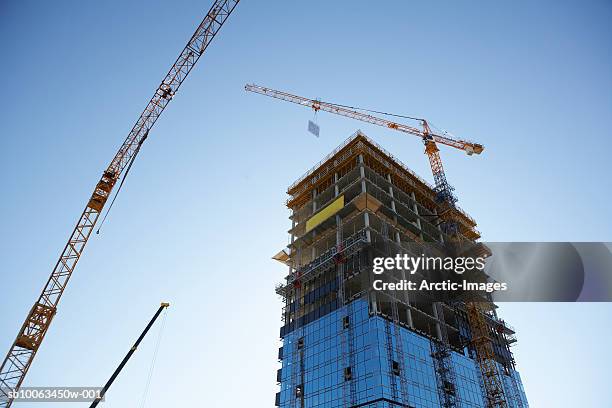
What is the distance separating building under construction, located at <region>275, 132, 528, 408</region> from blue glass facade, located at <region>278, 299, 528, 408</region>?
0.19 m

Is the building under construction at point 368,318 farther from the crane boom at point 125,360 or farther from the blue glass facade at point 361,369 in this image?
the crane boom at point 125,360

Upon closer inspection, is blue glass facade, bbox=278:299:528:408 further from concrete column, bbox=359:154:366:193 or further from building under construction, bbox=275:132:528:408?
concrete column, bbox=359:154:366:193

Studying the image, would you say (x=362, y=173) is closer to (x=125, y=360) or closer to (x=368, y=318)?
(x=368, y=318)

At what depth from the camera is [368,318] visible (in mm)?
79500

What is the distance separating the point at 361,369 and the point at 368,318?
8.65 meters

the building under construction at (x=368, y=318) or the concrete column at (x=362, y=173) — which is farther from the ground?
the concrete column at (x=362, y=173)

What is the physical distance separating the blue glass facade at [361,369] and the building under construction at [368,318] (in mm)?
194

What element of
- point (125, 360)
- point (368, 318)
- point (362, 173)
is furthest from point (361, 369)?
point (362, 173)

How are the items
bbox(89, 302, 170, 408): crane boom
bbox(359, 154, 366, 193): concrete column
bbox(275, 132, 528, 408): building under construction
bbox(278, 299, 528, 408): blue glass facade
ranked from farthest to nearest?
bbox(359, 154, 366, 193): concrete column → bbox(275, 132, 528, 408): building under construction → bbox(278, 299, 528, 408): blue glass facade → bbox(89, 302, 170, 408): crane boom

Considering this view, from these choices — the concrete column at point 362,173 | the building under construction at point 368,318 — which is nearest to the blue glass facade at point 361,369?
the building under construction at point 368,318

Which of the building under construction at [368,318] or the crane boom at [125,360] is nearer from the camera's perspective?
the crane boom at [125,360]

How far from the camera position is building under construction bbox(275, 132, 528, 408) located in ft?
252

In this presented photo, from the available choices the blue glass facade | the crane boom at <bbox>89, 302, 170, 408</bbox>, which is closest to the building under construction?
the blue glass facade

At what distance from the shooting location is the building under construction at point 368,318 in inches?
3019
